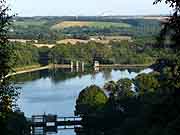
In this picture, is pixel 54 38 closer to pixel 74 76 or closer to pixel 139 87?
pixel 74 76

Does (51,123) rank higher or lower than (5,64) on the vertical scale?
lower

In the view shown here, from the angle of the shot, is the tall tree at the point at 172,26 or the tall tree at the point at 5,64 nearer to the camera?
the tall tree at the point at 172,26

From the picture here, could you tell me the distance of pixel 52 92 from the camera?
3791cm

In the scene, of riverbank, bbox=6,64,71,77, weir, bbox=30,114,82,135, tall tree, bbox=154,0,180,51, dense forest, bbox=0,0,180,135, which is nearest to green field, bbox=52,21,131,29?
dense forest, bbox=0,0,180,135

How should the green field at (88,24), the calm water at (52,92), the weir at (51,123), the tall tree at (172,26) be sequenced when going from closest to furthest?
the tall tree at (172,26), the weir at (51,123), the calm water at (52,92), the green field at (88,24)

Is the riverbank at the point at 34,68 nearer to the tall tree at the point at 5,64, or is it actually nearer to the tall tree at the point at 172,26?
the tall tree at the point at 5,64

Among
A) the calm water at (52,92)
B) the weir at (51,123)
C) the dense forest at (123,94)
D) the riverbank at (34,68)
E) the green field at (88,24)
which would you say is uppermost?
the dense forest at (123,94)

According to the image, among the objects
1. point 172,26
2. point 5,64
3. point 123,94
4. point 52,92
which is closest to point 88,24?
point 52,92

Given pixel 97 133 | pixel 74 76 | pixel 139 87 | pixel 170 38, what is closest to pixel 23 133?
pixel 97 133

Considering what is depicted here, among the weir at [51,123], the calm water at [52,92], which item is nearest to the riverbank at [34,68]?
the calm water at [52,92]

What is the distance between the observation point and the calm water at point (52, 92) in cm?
3019

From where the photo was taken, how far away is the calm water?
3019 centimetres

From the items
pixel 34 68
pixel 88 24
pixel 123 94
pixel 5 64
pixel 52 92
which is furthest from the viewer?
pixel 88 24

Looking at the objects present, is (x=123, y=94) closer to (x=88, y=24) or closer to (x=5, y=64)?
(x=5, y=64)
